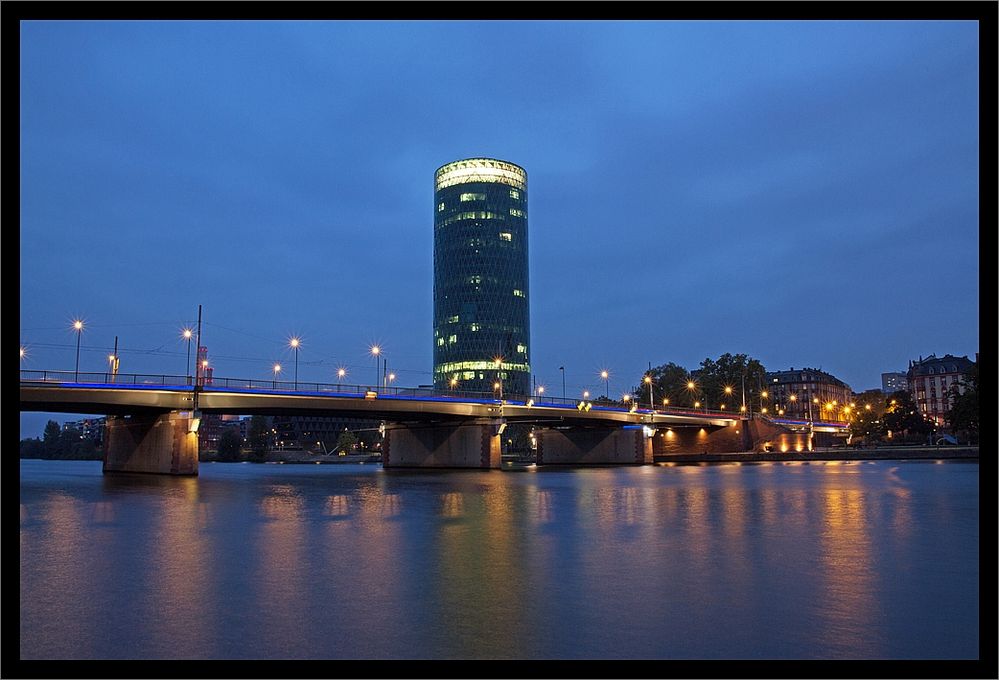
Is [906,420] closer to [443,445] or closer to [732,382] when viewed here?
[732,382]

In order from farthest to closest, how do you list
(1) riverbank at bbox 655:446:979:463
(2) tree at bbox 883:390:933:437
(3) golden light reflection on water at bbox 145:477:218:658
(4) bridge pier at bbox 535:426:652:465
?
(2) tree at bbox 883:390:933:437
(4) bridge pier at bbox 535:426:652:465
(1) riverbank at bbox 655:446:979:463
(3) golden light reflection on water at bbox 145:477:218:658

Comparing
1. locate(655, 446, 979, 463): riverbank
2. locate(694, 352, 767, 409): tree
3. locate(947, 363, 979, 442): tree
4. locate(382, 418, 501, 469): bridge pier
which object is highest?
locate(694, 352, 767, 409): tree

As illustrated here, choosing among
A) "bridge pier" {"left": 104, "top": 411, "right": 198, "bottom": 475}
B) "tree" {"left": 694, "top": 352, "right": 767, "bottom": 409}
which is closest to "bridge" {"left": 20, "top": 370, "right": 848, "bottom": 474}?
"bridge pier" {"left": 104, "top": 411, "right": 198, "bottom": 475}

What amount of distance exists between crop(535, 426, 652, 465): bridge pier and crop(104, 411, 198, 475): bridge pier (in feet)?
246

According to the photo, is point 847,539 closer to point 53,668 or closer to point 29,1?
point 53,668

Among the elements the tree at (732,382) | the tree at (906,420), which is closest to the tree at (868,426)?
the tree at (906,420)

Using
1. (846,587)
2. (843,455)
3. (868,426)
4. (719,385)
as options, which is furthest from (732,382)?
(846,587)

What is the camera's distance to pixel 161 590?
15711 millimetres

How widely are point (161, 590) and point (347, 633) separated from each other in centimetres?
608

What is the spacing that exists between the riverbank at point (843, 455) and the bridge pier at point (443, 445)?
56862mm

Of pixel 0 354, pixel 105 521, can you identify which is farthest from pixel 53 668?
pixel 105 521

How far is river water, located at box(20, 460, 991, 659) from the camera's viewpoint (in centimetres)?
1136

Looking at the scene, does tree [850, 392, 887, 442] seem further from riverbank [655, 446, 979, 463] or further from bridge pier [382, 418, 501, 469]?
bridge pier [382, 418, 501, 469]

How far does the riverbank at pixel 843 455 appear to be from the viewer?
106 meters
